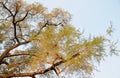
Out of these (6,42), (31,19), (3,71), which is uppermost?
(31,19)

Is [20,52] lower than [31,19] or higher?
lower

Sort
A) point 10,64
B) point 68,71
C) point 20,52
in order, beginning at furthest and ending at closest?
point 20,52 → point 10,64 → point 68,71

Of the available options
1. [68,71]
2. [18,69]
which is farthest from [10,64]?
[68,71]

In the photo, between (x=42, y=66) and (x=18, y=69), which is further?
(x=18, y=69)

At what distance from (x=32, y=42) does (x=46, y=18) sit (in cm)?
118

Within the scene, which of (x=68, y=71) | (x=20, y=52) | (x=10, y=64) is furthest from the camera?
(x=20, y=52)

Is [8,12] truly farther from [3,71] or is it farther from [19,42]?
[3,71]

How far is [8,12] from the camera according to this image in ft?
31.3

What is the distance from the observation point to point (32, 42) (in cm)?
912

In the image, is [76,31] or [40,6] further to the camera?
[40,6]

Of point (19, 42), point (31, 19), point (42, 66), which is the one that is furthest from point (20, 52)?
point (42, 66)

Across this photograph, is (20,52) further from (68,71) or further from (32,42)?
(68,71)

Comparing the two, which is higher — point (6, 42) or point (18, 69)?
point (6, 42)

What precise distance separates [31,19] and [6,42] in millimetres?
1001
